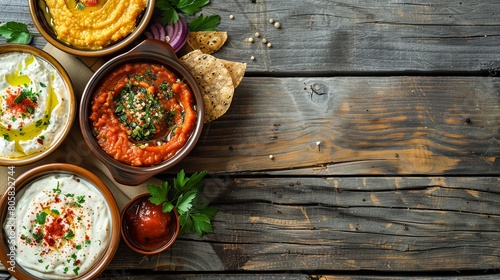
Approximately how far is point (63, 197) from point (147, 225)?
468 millimetres

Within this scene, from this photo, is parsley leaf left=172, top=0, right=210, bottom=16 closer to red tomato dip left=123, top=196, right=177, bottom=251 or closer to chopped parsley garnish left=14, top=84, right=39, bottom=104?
chopped parsley garnish left=14, top=84, right=39, bottom=104

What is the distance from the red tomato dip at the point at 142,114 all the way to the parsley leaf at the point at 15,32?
1.88ft

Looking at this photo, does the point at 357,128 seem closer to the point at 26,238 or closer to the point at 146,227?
the point at 146,227

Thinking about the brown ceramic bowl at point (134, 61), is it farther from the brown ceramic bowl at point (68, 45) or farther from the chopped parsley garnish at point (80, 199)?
the chopped parsley garnish at point (80, 199)

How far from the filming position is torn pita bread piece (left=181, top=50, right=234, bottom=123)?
→ 2924 millimetres

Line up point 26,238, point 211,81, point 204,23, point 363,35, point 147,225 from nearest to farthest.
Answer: point 26,238 → point 147,225 → point 211,81 → point 204,23 → point 363,35

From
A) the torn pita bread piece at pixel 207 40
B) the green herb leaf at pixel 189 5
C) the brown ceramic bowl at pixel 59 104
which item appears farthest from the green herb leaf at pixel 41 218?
the green herb leaf at pixel 189 5

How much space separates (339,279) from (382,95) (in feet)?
3.81

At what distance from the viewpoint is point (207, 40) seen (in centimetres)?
306

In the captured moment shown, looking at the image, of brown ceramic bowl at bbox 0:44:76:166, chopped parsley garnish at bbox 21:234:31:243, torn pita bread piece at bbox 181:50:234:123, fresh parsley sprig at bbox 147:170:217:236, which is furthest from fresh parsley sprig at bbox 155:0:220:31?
chopped parsley garnish at bbox 21:234:31:243

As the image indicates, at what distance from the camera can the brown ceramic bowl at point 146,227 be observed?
281 centimetres

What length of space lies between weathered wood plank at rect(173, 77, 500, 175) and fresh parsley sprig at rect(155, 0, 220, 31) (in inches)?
16.2

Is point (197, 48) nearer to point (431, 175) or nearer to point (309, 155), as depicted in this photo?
point (309, 155)

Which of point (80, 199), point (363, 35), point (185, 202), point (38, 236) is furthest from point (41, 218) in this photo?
point (363, 35)
